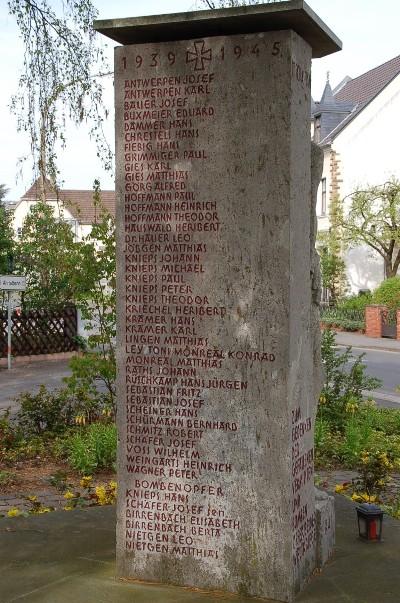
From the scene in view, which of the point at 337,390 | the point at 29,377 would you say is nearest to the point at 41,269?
the point at 29,377

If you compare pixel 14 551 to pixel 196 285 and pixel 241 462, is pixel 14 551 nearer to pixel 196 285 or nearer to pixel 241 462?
pixel 241 462

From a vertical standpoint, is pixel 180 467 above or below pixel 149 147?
below

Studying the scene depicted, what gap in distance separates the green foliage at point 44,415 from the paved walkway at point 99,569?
479 centimetres

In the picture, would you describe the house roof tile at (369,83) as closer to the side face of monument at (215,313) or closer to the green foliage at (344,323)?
the green foliage at (344,323)

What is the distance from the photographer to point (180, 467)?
3982 mm

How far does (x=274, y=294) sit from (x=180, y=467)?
3.31 ft

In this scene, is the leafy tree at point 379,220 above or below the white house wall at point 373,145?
below

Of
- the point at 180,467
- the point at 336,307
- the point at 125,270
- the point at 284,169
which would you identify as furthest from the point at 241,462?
the point at 336,307

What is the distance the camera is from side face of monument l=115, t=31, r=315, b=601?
12.2ft

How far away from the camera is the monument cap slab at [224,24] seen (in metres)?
3.60

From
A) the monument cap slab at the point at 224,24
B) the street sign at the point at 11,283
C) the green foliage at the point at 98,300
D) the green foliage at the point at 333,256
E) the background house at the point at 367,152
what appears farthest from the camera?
the background house at the point at 367,152

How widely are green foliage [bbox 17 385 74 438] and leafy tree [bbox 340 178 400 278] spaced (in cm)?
2528

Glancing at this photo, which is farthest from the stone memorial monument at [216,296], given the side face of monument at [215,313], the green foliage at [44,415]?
the green foliage at [44,415]

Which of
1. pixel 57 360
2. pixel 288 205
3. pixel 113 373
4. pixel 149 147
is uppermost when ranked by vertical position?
pixel 149 147
